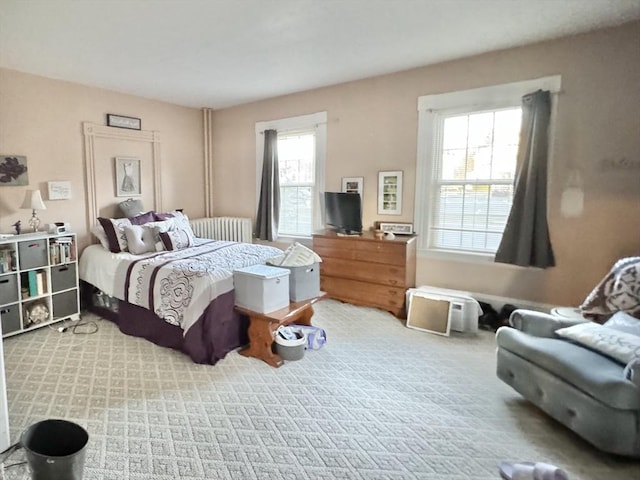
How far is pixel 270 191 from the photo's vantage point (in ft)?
16.5

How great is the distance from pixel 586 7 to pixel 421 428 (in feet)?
9.99

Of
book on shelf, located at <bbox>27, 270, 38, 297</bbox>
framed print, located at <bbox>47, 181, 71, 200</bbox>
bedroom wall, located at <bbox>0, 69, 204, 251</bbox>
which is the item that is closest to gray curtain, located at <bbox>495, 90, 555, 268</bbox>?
bedroom wall, located at <bbox>0, 69, 204, 251</bbox>

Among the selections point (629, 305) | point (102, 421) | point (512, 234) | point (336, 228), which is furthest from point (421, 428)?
point (336, 228)

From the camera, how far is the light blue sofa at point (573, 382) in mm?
1734

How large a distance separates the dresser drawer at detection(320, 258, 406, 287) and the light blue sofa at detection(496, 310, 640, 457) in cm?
147

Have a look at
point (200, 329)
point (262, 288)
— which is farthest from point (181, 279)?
point (262, 288)

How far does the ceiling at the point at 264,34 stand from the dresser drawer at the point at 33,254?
5.56ft

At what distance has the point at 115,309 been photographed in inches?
145

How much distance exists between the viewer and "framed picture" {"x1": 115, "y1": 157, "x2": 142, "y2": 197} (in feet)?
14.9

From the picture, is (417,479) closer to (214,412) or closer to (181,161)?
(214,412)

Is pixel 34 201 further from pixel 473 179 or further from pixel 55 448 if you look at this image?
pixel 473 179

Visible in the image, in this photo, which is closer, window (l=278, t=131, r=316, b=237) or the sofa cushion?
the sofa cushion

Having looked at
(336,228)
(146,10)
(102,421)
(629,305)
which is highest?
(146,10)

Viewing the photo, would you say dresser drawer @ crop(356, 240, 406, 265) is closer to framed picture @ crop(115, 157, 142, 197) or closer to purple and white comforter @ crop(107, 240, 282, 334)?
purple and white comforter @ crop(107, 240, 282, 334)
